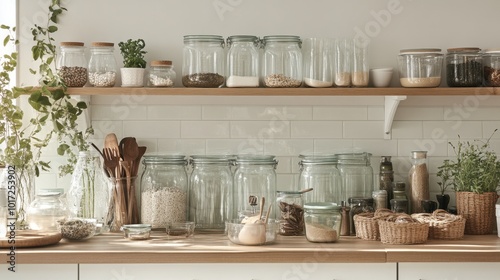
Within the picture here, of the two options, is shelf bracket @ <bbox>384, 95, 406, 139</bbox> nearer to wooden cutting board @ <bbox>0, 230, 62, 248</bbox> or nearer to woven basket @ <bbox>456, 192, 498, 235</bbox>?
woven basket @ <bbox>456, 192, 498, 235</bbox>

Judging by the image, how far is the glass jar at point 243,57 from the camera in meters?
3.96

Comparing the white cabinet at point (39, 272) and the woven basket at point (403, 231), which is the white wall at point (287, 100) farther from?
the white cabinet at point (39, 272)

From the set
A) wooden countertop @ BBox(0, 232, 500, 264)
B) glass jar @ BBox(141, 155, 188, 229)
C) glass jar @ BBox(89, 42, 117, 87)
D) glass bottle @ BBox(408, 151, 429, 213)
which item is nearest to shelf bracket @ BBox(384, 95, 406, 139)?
glass bottle @ BBox(408, 151, 429, 213)

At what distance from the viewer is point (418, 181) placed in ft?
13.2

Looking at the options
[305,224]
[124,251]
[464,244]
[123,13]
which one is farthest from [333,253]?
[123,13]

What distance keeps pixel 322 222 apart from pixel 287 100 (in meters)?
0.80

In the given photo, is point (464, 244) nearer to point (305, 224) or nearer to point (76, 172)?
point (305, 224)

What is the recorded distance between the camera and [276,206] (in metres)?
4.04

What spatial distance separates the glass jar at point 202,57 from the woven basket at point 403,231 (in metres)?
1.10

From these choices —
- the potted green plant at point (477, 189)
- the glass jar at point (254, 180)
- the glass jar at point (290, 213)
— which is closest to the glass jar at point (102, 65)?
the glass jar at point (254, 180)

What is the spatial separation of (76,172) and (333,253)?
4.65 ft

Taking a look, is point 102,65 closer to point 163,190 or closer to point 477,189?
point 163,190

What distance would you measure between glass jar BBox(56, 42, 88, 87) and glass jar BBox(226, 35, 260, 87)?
74 cm

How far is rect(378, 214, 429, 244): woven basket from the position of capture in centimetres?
357
